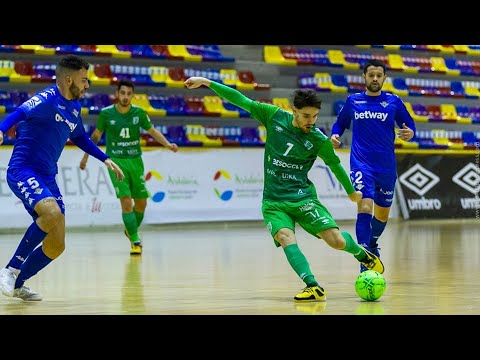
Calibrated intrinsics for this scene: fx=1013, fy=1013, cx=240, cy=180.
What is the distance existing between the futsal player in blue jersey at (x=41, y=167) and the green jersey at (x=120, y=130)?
5419mm

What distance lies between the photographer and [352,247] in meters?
8.38

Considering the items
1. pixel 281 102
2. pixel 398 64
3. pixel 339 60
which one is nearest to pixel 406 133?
pixel 281 102

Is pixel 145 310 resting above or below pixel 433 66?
below

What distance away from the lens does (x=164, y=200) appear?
1795cm

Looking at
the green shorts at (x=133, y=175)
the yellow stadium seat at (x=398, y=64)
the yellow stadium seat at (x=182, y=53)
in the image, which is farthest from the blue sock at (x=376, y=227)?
the yellow stadium seat at (x=398, y=64)

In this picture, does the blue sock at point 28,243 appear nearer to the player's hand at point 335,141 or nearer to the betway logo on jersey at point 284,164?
the betway logo on jersey at point 284,164

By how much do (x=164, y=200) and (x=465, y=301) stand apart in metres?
10.8

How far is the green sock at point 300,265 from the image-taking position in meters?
7.80

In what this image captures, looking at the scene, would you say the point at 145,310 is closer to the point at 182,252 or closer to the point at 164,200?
the point at 182,252

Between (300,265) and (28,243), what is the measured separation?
2151mm

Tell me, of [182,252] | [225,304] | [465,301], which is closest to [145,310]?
[225,304]

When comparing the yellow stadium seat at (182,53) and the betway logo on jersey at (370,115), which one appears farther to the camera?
the yellow stadium seat at (182,53)
